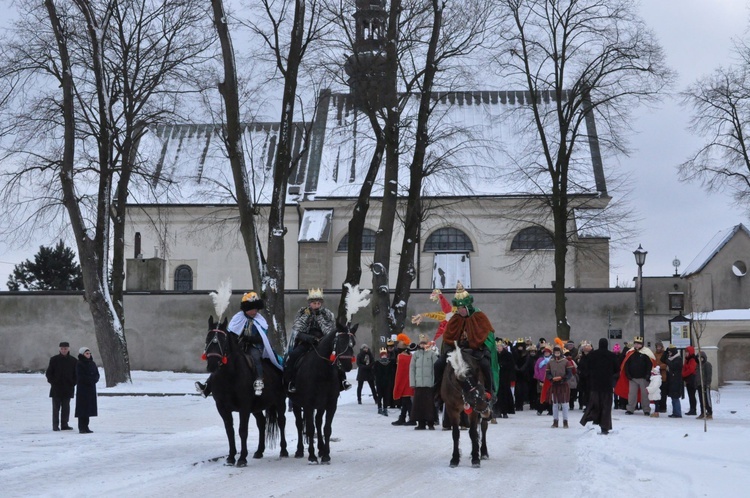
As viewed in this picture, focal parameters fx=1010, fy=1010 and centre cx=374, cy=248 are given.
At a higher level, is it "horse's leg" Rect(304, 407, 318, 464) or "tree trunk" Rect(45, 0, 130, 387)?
"tree trunk" Rect(45, 0, 130, 387)

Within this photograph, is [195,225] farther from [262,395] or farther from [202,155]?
[262,395]

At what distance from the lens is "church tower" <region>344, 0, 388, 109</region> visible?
1104 inches

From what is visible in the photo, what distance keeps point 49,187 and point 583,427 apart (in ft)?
60.9

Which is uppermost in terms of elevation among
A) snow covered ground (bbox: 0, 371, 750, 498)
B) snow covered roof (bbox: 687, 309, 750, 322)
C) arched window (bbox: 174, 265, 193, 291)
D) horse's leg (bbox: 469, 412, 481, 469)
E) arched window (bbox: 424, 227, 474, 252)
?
arched window (bbox: 424, 227, 474, 252)

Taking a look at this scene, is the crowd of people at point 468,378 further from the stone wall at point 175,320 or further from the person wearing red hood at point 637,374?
the stone wall at point 175,320

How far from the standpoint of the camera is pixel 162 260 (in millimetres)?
48625

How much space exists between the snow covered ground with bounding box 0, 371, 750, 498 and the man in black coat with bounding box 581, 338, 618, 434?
426 mm

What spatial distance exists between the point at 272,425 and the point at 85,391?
251 inches

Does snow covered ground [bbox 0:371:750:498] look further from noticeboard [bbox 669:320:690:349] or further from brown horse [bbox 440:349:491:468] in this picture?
noticeboard [bbox 669:320:690:349]

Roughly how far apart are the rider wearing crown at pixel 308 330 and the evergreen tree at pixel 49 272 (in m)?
56.4

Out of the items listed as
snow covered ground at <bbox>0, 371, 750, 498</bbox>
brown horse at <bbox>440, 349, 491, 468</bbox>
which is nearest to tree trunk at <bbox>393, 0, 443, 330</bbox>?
snow covered ground at <bbox>0, 371, 750, 498</bbox>

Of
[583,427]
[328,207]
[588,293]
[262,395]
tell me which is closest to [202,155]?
[328,207]

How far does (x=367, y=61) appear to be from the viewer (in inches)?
1126

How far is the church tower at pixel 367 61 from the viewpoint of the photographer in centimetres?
2803
